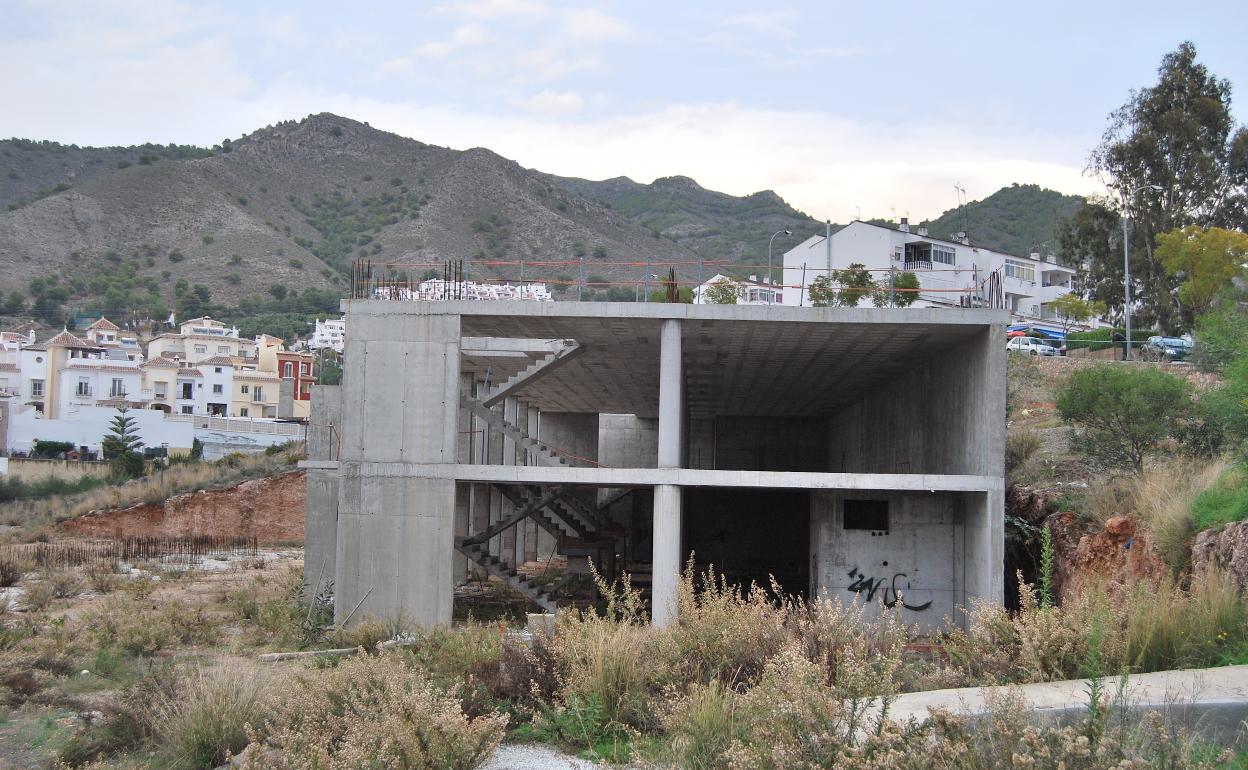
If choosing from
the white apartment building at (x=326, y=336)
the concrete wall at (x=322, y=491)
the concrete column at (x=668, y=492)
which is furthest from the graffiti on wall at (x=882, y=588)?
the white apartment building at (x=326, y=336)

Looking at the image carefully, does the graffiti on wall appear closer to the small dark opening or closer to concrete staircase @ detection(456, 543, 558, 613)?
the small dark opening

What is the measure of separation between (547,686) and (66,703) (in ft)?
22.8

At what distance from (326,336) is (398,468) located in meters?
82.1

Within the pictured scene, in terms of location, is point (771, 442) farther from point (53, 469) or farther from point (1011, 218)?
point (1011, 218)

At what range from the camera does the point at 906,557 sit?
70.2ft

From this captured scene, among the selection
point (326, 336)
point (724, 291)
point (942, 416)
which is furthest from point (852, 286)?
point (326, 336)

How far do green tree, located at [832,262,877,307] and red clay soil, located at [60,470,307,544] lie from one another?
2872 cm

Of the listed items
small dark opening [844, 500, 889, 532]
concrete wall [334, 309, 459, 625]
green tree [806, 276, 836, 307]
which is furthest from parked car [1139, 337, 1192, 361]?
concrete wall [334, 309, 459, 625]

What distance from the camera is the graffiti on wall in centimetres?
2122

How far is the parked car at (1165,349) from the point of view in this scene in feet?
126

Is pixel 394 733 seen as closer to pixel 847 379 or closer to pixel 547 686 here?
pixel 547 686

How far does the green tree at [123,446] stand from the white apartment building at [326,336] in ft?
89.1

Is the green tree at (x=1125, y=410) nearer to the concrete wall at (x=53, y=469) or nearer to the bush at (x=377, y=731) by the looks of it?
the bush at (x=377, y=731)

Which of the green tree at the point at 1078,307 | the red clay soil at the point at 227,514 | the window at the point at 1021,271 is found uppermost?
the window at the point at 1021,271
